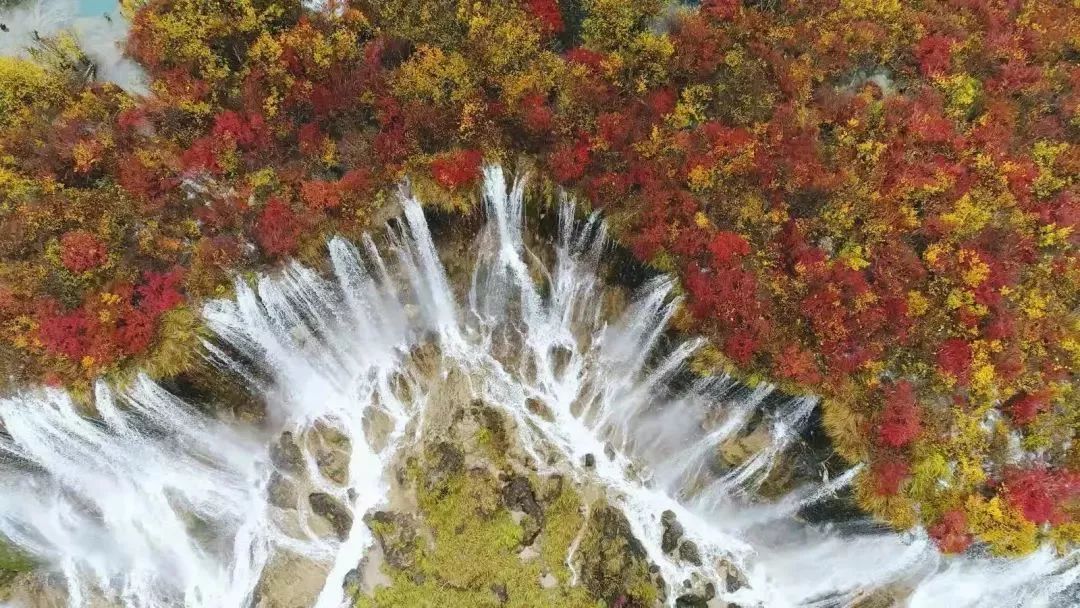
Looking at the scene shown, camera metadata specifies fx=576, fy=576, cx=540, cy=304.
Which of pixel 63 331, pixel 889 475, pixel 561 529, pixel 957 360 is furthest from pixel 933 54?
pixel 63 331

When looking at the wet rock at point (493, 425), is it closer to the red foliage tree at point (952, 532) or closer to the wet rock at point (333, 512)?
the wet rock at point (333, 512)

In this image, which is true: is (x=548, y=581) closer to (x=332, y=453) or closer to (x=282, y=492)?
(x=332, y=453)

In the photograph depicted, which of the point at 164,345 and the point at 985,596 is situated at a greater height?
the point at 164,345

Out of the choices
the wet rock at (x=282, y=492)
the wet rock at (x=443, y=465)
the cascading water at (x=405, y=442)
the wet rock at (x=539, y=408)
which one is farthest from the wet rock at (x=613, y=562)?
the wet rock at (x=282, y=492)

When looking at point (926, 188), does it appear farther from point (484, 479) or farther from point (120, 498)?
point (120, 498)

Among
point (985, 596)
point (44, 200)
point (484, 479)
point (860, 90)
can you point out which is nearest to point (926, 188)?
point (860, 90)
